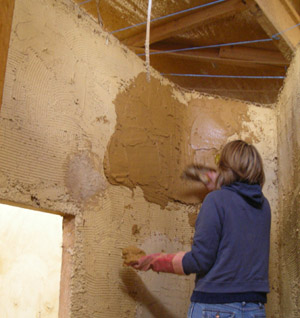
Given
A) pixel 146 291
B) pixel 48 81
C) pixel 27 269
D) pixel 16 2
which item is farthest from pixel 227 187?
pixel 27 269

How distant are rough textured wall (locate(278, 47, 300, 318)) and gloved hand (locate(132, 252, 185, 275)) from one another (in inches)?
23.6

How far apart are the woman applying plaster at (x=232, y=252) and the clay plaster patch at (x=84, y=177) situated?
14.8 inches

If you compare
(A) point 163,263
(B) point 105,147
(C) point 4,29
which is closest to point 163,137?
(B) point 105,147

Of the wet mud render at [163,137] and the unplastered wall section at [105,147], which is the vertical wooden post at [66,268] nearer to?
the unplastered wall section at [105,147]

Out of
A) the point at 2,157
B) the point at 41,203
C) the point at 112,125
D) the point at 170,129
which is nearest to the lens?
the point at 2,157

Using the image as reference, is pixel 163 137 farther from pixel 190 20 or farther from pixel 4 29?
pixel 190 20

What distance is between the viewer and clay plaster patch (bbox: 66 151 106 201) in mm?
1522

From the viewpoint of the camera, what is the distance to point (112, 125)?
1.74 m

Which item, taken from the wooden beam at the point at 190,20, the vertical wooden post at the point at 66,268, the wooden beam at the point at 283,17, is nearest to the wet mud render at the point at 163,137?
the vertical wooden post at the point at 66,268

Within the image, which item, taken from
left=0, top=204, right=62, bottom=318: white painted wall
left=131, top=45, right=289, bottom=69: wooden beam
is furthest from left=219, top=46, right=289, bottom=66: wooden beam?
left=0, top=204, right=62, bottom=318: white painted wall

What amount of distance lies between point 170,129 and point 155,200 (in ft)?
1.27

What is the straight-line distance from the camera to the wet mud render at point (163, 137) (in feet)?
5.85

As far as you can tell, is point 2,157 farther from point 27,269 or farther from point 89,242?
point 27,269

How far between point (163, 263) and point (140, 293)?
30 cm
